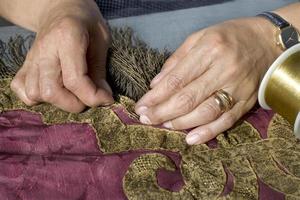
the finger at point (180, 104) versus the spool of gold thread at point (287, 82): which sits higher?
the spool of gold thread at point (287, 82)

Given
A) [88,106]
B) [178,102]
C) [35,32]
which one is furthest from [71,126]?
[35,32]

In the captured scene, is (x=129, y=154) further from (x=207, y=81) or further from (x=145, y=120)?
(x=207, y=81)

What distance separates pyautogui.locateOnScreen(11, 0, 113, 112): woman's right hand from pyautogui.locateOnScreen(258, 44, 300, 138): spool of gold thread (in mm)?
252

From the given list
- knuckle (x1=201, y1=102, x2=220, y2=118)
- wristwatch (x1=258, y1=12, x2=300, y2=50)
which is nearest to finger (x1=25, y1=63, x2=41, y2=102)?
knuckle (x1=201, y1=102, x2=220, y2=118)

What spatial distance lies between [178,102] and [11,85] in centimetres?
27

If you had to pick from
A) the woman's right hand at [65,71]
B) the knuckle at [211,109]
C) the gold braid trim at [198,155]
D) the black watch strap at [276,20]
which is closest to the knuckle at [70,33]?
the woman's right hand at [65,71]

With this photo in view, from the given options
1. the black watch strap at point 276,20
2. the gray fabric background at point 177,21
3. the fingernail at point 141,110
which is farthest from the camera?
the gray fabric background at point 177,21

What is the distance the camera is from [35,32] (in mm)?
967

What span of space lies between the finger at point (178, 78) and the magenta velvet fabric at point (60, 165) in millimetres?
48

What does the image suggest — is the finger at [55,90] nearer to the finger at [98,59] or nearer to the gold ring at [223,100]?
the finger at [98,59]

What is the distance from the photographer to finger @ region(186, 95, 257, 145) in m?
0.75

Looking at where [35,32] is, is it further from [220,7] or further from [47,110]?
[220,7]

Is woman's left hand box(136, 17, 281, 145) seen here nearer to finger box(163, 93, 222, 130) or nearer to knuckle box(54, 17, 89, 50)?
finger box(163, 93, 222, 130)

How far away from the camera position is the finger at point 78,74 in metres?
0.75
